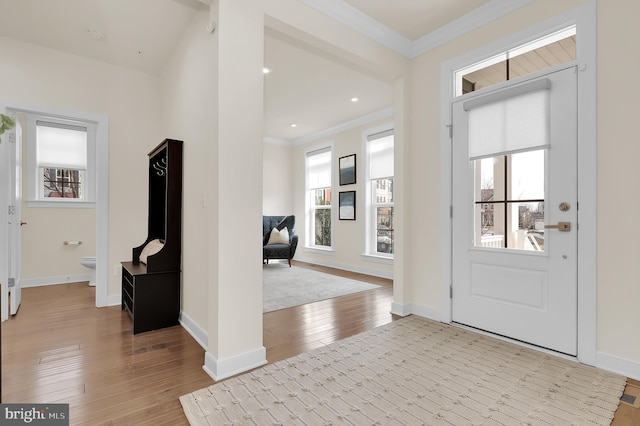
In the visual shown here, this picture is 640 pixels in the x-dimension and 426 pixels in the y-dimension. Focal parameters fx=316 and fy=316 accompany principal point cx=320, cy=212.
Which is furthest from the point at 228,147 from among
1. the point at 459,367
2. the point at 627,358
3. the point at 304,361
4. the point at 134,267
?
the point at 627,358

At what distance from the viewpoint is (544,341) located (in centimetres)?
241

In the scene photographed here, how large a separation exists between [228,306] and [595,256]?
2537 mm

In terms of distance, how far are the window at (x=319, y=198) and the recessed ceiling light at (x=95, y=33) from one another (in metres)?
4.30

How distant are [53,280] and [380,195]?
535cm

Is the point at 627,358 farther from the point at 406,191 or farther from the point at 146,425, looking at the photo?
the point at 146,425

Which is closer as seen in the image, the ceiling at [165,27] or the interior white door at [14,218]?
the ceiling at [165,27]

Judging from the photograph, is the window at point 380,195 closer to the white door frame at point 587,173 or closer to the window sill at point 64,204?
the white door frame at point 587,173

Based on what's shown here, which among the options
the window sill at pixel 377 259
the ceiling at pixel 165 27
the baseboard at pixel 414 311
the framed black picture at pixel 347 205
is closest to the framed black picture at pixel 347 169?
the framed black picture at pixel 347 205

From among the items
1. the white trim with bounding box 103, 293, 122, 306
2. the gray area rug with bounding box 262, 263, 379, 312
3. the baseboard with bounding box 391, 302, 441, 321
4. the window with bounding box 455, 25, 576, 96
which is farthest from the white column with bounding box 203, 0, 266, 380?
the white trim with bounding box 103, 293, 122, 306

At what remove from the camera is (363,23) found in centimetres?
291

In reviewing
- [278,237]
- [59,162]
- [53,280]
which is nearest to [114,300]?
[53,280]

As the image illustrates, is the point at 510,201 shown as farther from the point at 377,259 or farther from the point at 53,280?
the point at 53,280

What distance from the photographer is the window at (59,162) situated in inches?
184

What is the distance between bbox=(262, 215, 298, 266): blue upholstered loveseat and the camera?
623 centimetres
